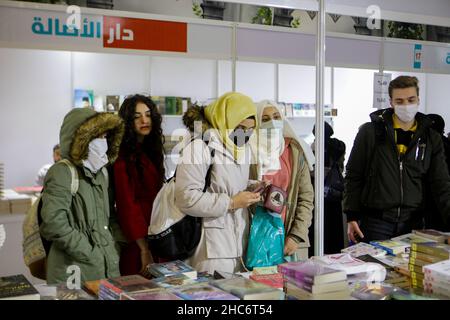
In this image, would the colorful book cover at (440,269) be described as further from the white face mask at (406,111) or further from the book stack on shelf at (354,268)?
the white face mask at (406,111)

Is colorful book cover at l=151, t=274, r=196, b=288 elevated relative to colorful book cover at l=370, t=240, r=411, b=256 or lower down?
elevated

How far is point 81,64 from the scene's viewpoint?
5285 millimetres

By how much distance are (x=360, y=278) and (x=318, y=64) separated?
1063 mm

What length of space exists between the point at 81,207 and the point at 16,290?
0.84 meters

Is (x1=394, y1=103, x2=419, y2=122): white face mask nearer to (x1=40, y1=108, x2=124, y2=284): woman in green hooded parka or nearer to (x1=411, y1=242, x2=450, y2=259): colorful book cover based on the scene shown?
(x1=411, y1=242, x2=450, y2=259): colorful book cover

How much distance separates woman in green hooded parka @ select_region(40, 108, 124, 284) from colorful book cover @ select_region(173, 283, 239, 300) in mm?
888

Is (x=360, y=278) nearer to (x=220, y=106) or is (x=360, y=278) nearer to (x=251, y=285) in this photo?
(x=251, y=285)

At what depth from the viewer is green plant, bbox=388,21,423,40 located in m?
4.73

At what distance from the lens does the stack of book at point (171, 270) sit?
1647mm

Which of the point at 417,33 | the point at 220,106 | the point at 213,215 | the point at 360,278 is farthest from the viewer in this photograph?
Result: the point at 417,33

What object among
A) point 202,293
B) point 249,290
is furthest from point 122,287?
point 249,290

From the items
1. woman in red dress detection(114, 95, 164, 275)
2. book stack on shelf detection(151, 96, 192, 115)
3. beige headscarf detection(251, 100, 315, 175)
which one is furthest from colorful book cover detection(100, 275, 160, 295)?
book stack on shelf detection(151, 96, 192, 115)

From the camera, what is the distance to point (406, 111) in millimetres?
2623
